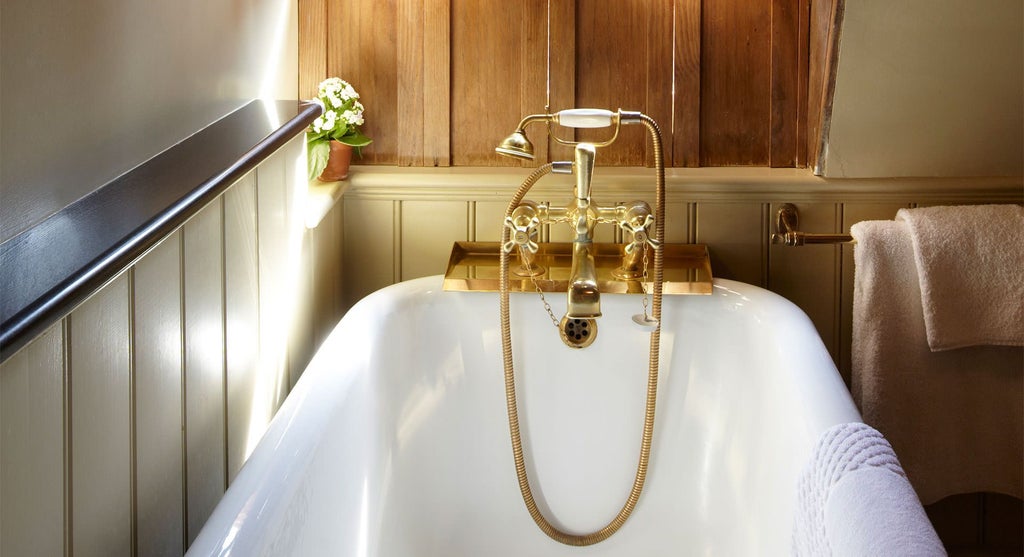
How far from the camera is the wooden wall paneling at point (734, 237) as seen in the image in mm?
2020

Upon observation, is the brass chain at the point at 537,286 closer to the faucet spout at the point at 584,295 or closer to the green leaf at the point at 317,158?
the faucet spout at the point at 584,295

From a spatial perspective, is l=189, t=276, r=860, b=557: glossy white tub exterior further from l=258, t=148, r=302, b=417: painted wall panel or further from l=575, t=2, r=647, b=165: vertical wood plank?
l=575, t=2, r=647, b=165: vertical wood plank

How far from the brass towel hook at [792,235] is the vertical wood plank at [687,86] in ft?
0.71

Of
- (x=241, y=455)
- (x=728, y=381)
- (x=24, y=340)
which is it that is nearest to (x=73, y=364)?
(x=24, y=340)

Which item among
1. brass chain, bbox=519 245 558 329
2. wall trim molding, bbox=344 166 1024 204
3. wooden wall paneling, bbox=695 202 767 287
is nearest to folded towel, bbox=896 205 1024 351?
wall trim molding, bbox=344 166 1024 204

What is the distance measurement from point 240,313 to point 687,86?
112 cm

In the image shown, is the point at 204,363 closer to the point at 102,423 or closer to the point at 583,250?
the point at 102,423

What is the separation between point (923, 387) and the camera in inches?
72.7

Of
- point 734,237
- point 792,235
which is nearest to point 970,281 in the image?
point 792,235

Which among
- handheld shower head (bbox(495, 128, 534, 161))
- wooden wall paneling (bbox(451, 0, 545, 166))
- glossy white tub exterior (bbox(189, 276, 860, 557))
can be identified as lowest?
glossy white tub exterior (bbox(189, 276, 860, 557))

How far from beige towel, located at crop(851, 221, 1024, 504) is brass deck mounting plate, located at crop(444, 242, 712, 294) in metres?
0.30

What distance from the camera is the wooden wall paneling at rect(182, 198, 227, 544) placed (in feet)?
3.80

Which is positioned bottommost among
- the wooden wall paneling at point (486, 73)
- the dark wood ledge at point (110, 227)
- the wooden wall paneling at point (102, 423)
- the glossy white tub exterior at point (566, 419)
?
the glossy white tub exterior at point (566, 419)

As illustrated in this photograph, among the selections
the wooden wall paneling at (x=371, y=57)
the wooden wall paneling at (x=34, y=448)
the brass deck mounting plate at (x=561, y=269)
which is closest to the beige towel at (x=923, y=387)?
the brass deck mounting plate at (x=561, y=269)
